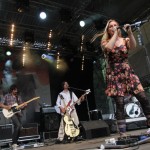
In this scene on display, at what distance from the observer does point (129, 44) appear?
2.53m

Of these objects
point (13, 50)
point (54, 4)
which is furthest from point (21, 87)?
point (54, 4)

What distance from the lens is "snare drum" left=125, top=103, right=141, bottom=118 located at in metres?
6.89

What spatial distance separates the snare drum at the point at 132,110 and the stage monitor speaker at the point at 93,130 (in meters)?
1.38

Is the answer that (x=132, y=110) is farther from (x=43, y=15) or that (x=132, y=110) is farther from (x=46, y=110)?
(x=43, y=15)

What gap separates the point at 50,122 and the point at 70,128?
1960mm

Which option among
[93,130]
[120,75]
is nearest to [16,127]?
[93,130]

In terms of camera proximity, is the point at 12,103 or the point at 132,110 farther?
the point at 132,110

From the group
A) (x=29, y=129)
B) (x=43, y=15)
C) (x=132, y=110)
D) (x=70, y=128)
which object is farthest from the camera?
(x=29, y=129)

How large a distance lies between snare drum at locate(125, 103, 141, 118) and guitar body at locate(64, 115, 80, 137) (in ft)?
6.46

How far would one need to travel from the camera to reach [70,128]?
566 centimetres

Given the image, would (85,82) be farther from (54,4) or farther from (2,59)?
(54,4)

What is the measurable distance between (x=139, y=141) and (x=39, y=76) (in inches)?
271

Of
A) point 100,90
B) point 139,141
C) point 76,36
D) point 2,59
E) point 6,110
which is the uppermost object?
point 76,36

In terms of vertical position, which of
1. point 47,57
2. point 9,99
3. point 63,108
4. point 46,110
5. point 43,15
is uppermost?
point 43,15
